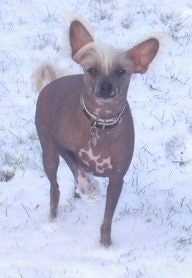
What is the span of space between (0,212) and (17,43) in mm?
2878

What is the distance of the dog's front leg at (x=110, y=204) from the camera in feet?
13.1

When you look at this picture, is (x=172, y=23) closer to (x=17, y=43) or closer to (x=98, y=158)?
(x=17, y=43)

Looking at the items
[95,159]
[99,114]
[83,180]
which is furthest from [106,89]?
[83,180]

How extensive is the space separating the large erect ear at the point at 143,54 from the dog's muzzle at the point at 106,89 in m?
0.29

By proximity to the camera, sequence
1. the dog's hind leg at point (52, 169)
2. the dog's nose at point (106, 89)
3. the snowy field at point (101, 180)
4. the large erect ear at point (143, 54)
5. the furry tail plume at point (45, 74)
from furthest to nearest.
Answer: the furry tail plume at point (45, 74)
the dog's hind leg at point (52, 169)
the snowy field at point (101, 180)
the large erect ear at point (143, 54)
the dog's nose at point (106, 89)

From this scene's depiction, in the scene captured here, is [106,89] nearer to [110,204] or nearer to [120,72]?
[120,72]

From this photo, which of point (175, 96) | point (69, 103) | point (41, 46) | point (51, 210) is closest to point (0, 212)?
point (51, 210)

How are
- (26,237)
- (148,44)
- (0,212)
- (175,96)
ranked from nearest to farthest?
(148,44), (26,237), (0,212), (175,96)

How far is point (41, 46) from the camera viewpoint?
696 centimetres

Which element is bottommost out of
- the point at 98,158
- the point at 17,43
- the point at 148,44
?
the point at 17,43

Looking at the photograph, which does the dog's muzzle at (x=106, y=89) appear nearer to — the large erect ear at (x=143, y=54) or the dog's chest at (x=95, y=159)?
the large erect ear at (x=143, y=54)

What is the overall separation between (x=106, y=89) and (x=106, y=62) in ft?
0.47

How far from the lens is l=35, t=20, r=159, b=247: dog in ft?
11.9

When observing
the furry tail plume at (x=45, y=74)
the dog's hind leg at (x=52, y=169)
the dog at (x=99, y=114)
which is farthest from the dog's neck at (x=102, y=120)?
the furry tail plume at (x=45, y=74)
